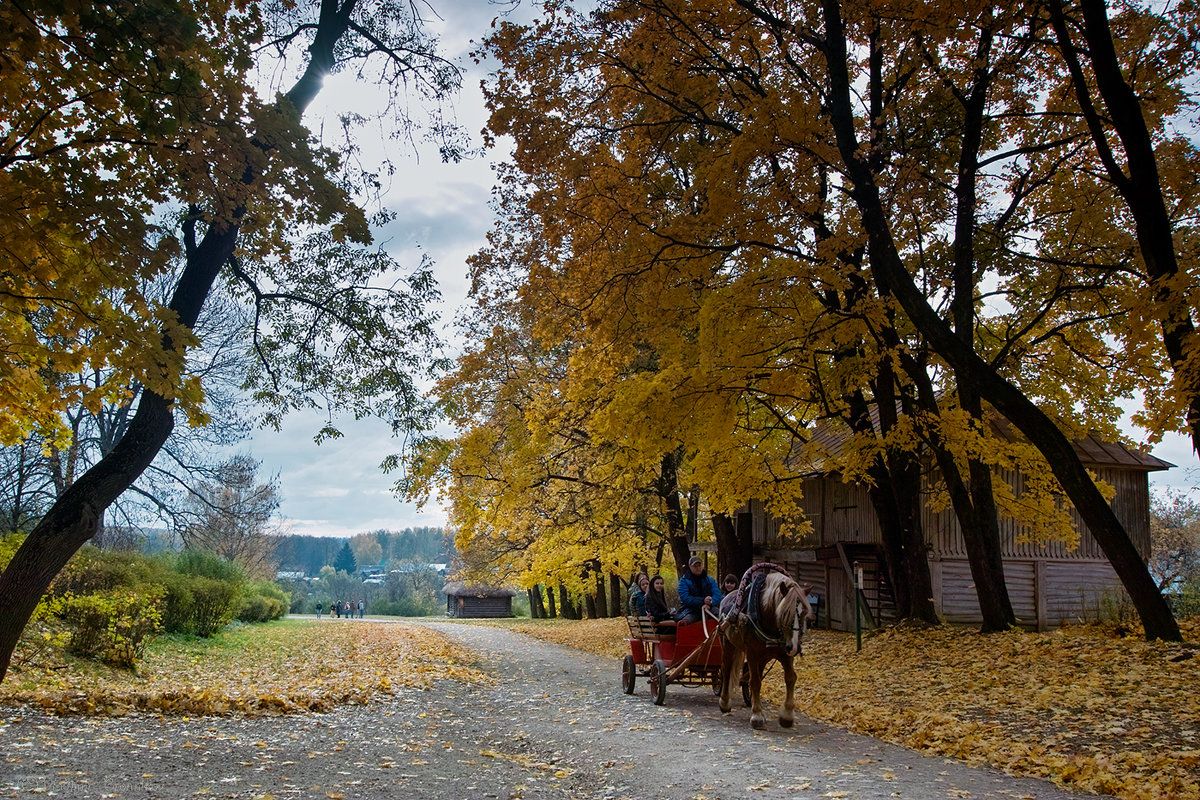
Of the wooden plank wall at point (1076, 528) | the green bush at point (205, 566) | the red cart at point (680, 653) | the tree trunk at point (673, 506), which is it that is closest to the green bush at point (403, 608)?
the green bush at point (205, 566)

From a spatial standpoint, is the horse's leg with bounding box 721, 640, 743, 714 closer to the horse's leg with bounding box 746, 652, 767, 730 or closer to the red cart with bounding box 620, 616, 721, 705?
the red cart with bounding box 620, 616, 721, 705

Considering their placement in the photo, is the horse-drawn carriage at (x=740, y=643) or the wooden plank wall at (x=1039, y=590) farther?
the wooden plank wall at (x=1039, y=590)

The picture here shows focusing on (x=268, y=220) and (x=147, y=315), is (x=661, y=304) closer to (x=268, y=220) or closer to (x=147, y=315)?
(x=268, y=220)

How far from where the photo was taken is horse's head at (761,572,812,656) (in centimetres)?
905

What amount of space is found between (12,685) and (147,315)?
720 centimetres

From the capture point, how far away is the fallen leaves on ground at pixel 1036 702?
721 cm

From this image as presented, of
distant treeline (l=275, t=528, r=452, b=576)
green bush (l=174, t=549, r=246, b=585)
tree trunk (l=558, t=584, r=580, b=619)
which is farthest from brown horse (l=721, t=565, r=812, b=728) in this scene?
distant treeline (l=275, t=528, r=452, b=576)

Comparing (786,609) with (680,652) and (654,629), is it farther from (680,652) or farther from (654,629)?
(654,629)

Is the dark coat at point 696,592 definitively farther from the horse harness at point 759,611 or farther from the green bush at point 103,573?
the green bush at point 103,573

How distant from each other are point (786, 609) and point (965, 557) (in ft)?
53.4

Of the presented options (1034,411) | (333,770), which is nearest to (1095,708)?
(1034,411)

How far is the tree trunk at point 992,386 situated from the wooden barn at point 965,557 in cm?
1087

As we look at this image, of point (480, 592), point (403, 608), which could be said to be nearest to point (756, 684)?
point (480, 592)

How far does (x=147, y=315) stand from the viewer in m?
6.46
